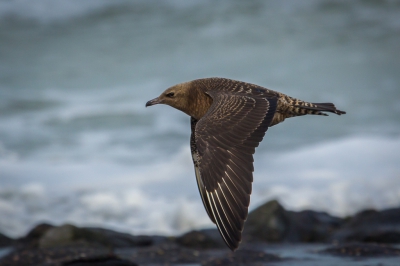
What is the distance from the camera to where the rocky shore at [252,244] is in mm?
7113

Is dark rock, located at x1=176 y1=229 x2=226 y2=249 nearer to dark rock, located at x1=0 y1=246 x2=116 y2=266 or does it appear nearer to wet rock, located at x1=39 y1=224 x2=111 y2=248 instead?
wet rock, located at x1=39 y1=224 x2=111 y2=248

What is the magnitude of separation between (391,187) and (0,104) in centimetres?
1111

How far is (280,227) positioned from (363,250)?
5.09 feet

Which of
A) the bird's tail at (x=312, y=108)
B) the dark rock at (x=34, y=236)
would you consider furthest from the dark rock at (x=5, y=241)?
the bird's tail at (x=312, y=108)

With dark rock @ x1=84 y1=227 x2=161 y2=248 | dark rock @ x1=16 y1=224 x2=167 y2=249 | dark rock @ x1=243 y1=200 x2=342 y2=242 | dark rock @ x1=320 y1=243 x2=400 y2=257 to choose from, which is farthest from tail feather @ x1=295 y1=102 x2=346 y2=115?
dark rock @ x1=84 y1=227 x2=161 y2=248

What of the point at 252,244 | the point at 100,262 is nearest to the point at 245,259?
the point at 252,244

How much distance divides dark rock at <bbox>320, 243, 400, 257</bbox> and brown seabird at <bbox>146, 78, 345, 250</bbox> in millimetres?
1949

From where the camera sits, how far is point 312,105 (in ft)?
20.2

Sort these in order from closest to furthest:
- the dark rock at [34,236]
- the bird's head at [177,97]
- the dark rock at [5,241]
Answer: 1. the bird's head at [177,97]
2. the dark rock at [34,236]
3. the dark rock at [5,241]

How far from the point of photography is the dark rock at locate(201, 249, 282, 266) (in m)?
6.90

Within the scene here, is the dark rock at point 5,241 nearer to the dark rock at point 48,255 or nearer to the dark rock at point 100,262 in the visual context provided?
the dark rock at point 48,255

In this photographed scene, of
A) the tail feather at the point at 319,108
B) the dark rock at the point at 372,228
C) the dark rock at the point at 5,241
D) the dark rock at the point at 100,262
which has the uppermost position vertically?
the tail feather at the point at 319,108

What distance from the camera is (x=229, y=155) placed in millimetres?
5082

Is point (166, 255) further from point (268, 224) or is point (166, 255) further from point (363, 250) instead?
point (363, 250)
